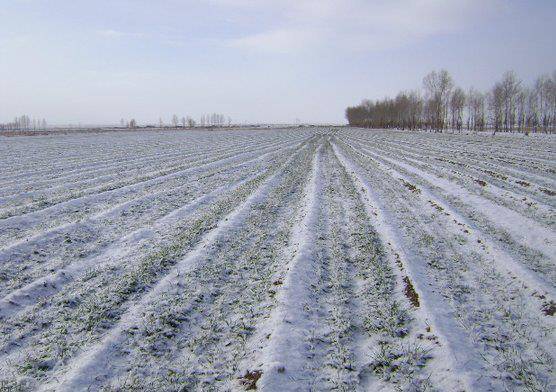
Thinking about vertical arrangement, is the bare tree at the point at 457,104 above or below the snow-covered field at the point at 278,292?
above

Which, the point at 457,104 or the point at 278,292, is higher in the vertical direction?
the point at 457,104

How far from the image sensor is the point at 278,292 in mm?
5371

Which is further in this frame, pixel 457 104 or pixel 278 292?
pixel 457 104

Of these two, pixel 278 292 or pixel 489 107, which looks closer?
pixel 278 292

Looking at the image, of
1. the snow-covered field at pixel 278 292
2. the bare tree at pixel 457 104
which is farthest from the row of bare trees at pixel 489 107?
the snow-covered field at pixel 278 292

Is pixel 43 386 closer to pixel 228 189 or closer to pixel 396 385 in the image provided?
pixel 396 385

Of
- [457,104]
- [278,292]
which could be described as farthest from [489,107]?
[278,292]

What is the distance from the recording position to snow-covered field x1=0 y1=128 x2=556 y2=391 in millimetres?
3695

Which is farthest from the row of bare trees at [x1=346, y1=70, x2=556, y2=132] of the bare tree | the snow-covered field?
the snow-covered field

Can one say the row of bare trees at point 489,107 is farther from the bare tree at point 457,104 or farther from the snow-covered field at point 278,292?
the snow-covered field at point 278,292

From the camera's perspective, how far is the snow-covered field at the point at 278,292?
12.1ft

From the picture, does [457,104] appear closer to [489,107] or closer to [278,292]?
[489,107]

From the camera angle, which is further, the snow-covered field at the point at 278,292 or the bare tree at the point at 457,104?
the bare tree at the point at 457,104

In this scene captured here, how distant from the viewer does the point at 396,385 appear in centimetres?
348
